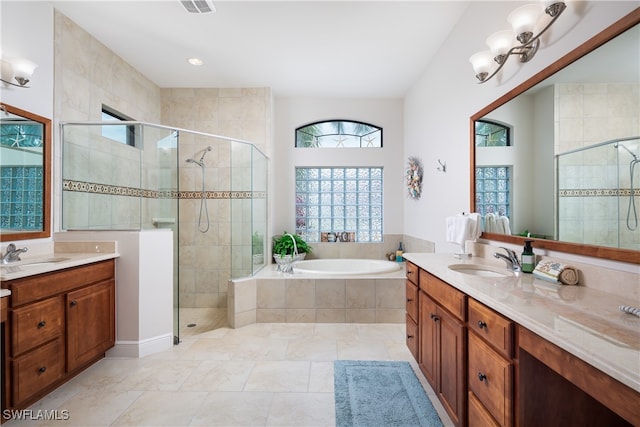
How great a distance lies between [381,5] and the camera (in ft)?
7.39

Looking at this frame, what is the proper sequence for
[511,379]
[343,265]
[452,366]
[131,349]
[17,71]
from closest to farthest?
[511,379] < [452,366] < [17,71] < [131,349] < [343,265]

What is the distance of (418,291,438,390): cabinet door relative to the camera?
5.66ft

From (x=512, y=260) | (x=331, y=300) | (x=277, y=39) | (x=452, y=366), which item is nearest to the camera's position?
(x=452, y=366)

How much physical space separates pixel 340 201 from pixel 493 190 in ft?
8.29

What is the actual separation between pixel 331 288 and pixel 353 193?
5.55ft

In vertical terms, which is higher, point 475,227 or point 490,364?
point 475,227

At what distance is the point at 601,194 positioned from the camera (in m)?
1.21

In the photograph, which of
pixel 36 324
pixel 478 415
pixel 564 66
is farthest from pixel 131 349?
pixel 564 66

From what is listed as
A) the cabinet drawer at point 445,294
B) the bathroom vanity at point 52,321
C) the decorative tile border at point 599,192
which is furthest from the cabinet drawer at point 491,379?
the bathroom vanity at point 52,321

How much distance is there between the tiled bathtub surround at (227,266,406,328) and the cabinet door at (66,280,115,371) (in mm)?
1198

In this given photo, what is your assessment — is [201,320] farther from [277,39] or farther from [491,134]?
[491,134]

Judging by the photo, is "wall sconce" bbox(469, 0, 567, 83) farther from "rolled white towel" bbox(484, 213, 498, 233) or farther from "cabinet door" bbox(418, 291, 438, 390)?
"cabinet door" bbox(418, 291, 438, 390)

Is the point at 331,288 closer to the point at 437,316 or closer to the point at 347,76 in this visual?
the point at 437,316

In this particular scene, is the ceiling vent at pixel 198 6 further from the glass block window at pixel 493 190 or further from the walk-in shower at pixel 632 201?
the walk-in shower at pixel 632 201
